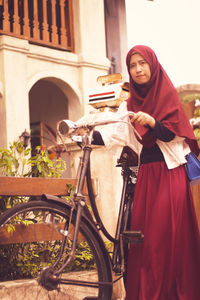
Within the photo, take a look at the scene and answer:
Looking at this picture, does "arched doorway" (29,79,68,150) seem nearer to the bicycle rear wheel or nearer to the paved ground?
the bicycle rear wheel

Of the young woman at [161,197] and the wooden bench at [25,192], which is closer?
the young woman at [161,197]

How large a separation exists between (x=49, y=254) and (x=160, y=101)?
3.75 ft

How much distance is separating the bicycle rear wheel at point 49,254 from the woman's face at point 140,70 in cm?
89

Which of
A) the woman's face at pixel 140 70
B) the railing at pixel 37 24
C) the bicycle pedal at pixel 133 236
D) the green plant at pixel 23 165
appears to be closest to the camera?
the bicycle pedal at pixel 133 236

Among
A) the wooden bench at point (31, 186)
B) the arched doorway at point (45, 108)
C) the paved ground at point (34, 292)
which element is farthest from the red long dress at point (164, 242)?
the arched doorway at point (45, 108)

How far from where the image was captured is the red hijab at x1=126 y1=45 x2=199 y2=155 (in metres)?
2.80

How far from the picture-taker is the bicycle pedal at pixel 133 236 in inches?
109

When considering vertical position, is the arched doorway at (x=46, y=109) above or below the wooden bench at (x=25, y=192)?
above

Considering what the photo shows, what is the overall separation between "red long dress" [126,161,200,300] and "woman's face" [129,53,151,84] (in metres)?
0.49

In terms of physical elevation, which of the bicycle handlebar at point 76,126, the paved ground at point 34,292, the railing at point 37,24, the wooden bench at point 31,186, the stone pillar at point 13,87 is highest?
the railing at point 37,24

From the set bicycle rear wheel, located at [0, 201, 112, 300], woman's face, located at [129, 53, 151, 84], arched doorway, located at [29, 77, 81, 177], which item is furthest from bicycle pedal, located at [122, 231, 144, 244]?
arched doorway, located at [29, 77, 81, 177]

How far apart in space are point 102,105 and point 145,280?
208cm

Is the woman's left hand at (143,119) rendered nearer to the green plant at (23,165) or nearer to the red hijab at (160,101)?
the red hijab at (160,101)

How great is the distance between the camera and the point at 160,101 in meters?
2.83
